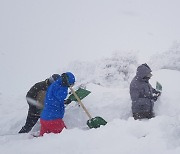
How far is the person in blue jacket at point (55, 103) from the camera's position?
6113 mm

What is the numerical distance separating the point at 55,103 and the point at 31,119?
116 centimetres

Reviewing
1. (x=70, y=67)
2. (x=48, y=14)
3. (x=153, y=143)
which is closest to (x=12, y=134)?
(x=153, y=143)

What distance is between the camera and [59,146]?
179 inches

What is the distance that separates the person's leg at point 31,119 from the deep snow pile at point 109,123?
0.54ft

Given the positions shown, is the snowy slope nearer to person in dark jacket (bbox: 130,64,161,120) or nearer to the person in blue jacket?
person in dark jacket (bbox: 130,64,161,120)

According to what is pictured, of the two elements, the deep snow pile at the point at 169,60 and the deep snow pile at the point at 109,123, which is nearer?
the deep snow pile at the point at 109,123

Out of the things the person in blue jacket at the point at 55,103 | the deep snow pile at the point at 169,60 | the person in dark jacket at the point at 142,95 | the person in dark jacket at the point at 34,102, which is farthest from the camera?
the deep snow pile at the point at 169,60

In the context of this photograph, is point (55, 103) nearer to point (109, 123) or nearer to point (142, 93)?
point (109, 123)

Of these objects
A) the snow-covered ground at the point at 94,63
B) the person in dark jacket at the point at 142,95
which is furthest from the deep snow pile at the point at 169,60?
the person in dark jacket at the point at 142,95

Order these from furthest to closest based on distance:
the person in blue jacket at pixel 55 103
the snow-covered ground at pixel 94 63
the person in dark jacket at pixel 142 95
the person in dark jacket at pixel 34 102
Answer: the person in dark jacket at pixel 34 102 < the person in dark jacket at pixel 142 95 < the person in blue jacket at pixel 55 103 < the snow-covered ground at pixel 94 63

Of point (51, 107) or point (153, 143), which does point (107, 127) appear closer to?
point (153, 143)

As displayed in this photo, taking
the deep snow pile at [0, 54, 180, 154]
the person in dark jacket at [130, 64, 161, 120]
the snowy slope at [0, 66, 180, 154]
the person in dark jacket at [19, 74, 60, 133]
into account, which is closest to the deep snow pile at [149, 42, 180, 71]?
the deep snow pile at [0, 54, 180, 154]

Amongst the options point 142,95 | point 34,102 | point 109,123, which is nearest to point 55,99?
point 34,102

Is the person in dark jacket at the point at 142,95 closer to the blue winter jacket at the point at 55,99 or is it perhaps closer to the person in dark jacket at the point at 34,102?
the blue winter jacket at the point at 55,99
